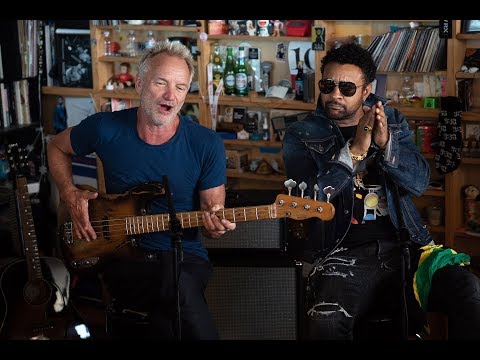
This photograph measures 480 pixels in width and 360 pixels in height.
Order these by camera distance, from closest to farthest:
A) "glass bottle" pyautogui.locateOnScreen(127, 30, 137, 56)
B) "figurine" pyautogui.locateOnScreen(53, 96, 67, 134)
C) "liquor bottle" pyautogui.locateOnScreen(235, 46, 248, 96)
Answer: "liquor bottle" pyautogui.locateOnScreen(235, 46, 248, 96), "glass bottle" pyautogui.locateOnScreen(127, 30, 137, 56), "figurine" pyautogui.locateOnScreen(53, 96, 67, 134)

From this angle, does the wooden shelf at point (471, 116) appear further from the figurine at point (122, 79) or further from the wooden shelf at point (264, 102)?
the figurine at point (122, 79)

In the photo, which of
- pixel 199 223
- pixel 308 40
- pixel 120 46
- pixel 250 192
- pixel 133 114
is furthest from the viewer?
pixel 120 46

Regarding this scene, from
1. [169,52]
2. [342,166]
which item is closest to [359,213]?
[342,166]

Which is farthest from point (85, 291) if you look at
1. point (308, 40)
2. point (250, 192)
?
point (308, 40)

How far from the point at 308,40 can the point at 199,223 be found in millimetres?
1781

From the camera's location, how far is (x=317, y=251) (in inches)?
136

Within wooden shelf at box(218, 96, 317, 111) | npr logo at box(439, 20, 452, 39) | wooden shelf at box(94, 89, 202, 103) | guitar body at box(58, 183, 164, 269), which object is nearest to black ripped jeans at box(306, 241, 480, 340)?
guitar body at box(58, 183, 164, 269)

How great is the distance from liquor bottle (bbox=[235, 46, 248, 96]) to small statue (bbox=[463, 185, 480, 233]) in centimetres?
132

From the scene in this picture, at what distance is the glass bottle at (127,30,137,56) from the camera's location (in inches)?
206

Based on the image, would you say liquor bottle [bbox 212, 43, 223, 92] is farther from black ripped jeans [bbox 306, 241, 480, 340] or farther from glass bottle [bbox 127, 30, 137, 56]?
black ripped jeans [bbox 306, 241, 480, 340]

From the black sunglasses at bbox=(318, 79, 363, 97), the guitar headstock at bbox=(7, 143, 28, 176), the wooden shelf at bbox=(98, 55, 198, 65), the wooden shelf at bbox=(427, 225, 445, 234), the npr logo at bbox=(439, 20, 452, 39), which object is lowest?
the wooden shelf at bbox=(427, 225, 445, 234)

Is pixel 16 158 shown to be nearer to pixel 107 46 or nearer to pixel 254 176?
pixel 107 46
